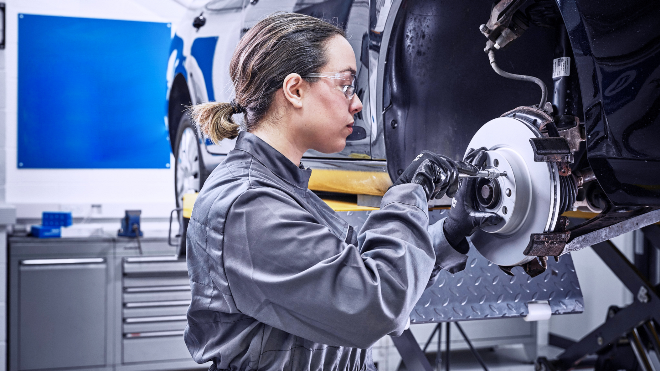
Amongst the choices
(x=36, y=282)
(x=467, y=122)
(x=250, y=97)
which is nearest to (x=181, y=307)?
(x=36, y=282)

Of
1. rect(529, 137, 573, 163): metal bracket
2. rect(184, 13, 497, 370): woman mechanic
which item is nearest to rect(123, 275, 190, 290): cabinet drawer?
rect(184, 13, 497, 370): woman mechanic

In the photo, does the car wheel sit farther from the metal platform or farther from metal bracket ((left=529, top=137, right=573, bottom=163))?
metal bracket ((left=529, top=137, right=573, bottom=163))

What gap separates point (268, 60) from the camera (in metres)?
1.08

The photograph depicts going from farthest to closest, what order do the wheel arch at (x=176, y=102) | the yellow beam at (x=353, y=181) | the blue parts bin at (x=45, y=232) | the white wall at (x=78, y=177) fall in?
the white wall at (x=78, y=177), the blue parts bin at (x=45, y=232), the wheel arch at (x=176, y=102), the yellow beam at (x=353, y=181)

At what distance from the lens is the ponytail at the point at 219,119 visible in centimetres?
116

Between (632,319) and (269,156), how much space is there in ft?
6.76

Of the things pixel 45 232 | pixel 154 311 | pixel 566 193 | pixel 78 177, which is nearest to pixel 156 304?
pixel 154 311

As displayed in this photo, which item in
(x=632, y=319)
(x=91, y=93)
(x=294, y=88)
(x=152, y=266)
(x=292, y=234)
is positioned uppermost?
(x=91, y=93)

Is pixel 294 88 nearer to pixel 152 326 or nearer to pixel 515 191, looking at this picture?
pixel 515 191

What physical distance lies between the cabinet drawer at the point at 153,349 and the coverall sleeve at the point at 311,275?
321cm

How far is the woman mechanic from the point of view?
90 cm

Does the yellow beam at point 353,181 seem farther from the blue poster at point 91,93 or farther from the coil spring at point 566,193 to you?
the blue poster at point 91,93

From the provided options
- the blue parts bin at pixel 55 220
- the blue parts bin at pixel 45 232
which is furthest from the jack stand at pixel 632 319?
the blue parts bin at pixel 55 220

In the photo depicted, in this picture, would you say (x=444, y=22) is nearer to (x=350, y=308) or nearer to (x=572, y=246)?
(x=572, y=246)
